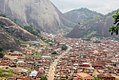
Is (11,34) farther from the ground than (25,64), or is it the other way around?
(11,34)

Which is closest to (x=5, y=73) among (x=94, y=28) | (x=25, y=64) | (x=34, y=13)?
(x=25, y=64)

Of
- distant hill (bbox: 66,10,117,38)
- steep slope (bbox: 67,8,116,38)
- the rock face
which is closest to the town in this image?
steep slope (bbox: 67,8,116,38)

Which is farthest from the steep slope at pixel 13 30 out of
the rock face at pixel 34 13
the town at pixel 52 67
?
the rock face at pixel 34 13

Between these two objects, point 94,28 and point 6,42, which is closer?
point 6,42

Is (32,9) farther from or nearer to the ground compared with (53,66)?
farther from the ground

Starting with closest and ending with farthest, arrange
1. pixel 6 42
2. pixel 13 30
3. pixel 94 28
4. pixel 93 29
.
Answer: pixel 6 42
pixel 13 30
pixel 93 29
pixel 94 28

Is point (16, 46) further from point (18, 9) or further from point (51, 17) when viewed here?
point (51, 17)

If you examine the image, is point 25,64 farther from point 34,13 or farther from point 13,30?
point 34,13

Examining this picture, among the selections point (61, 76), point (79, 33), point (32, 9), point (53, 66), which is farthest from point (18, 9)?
point (61, 76)
